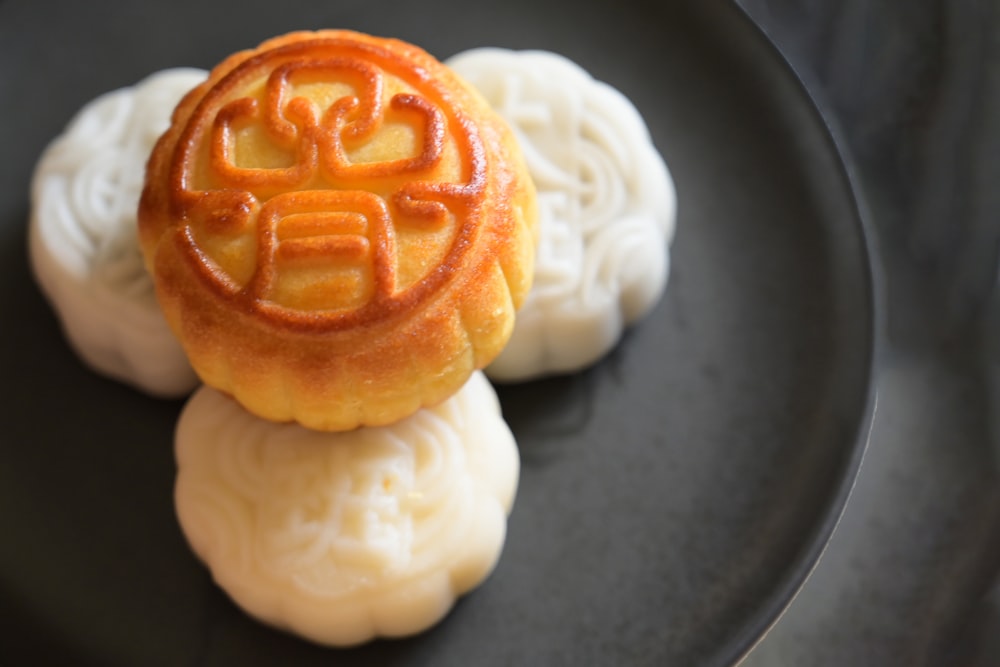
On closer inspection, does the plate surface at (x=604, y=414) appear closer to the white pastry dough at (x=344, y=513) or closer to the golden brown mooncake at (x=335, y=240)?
A: the white pastry dough at (x=344, y=513)

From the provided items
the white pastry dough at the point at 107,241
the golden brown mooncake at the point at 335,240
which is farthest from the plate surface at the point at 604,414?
the golden brown mooncake at the point at 335,240

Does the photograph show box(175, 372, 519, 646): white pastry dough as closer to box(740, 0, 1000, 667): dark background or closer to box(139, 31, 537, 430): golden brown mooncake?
box(139, 31, 537, 430): golden brown mooncake

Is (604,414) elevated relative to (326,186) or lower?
lower

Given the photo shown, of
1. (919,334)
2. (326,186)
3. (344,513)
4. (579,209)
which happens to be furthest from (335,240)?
(919,334)

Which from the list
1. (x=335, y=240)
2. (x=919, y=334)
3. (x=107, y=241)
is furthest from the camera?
(x=919, y=334)

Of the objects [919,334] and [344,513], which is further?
[919,334]

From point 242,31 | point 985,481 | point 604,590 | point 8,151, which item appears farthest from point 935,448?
point 8,151

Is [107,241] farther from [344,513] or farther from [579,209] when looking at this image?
[579,209]
